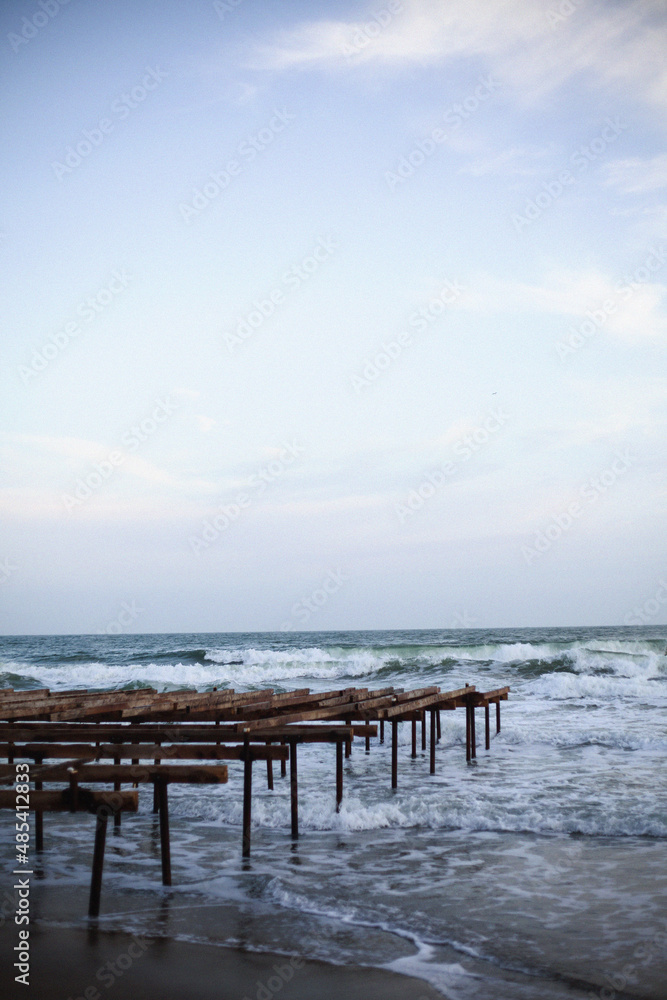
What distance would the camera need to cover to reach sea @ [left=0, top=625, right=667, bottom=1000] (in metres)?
5.88

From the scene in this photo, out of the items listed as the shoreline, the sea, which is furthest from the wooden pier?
the shoreline

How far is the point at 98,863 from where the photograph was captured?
21.1ft

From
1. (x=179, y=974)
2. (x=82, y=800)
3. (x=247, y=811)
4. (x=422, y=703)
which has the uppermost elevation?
(x=82, y=800)

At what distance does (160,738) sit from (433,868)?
3.20 m

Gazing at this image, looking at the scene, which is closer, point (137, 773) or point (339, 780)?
point (137, 773)

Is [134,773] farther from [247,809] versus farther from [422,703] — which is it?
[422,703]

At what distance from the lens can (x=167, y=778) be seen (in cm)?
673

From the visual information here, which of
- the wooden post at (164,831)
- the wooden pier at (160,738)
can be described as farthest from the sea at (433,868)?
the wooden pier at (160,738)

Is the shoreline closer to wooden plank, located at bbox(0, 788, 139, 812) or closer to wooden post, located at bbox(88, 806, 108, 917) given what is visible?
wooden post, located at bbox(88, 806, 108, 917)

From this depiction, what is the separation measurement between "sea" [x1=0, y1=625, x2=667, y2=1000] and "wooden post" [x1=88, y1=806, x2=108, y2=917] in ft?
0.42

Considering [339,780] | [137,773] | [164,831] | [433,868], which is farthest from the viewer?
[339,780]

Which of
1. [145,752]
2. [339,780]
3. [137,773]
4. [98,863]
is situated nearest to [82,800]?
[137,773]

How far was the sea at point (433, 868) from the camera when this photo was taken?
19.3 feet

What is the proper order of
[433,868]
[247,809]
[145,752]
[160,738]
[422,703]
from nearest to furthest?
[145,752]
[433,868]
[247,809]
[160,738]
[422,703]
